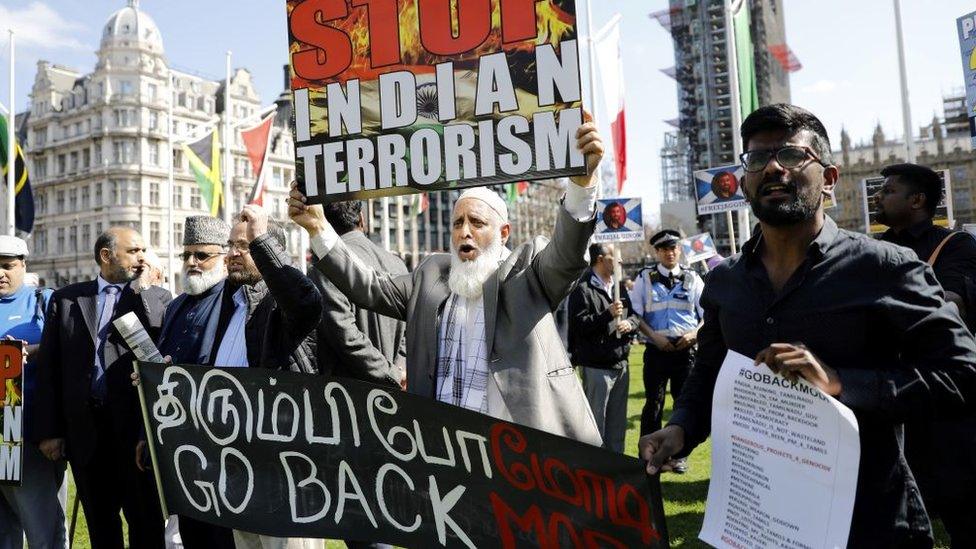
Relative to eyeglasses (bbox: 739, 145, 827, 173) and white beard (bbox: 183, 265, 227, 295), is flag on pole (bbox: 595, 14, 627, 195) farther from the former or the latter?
eyeglasses (bbox: 739, 145, 827, 173)

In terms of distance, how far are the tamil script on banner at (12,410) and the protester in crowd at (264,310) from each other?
1.63 meters

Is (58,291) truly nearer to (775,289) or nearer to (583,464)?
→ (583,464)

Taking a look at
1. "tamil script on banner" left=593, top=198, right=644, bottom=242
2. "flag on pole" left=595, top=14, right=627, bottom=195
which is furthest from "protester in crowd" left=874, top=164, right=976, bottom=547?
"flag on pole" left=595, top=14, right=627, bottom=195

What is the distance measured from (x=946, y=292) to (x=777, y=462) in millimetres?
2495

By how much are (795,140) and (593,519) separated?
141cm

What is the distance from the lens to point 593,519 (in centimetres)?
265

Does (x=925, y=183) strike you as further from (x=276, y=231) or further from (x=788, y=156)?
(x=276, y=231)

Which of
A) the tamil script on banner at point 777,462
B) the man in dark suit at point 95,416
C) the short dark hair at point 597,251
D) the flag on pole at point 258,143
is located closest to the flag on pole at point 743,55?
the short dark hair at point 597,251

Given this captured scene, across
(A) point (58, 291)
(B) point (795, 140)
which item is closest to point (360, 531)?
(B) point (795, 140)

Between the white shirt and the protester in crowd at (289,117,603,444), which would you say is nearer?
the protester in crowd at (289,117,603,444)

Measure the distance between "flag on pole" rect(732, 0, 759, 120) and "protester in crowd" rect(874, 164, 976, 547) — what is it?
6387mm

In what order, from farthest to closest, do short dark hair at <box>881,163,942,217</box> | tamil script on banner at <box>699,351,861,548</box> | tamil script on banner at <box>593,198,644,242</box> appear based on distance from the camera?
1. tamil script on banner at <box>593,198,644,242</box>
2. short dark hair at <box>881,163,942,217</box>
3. tamil script on banner at <box>699,351,861,548</box>

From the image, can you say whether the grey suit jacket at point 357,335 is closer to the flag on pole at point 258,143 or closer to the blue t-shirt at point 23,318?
the blue t-shirt at point 23,318

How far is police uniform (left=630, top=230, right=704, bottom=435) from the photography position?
7484 millimetres
